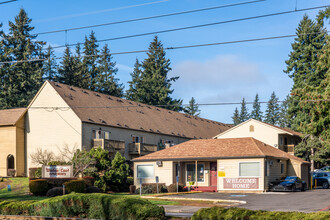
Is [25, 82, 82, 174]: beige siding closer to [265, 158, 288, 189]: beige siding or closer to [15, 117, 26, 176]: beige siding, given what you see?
[15, 117, 26, 176]: beige siding

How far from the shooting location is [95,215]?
18.4 meters

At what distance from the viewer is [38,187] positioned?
33594mm

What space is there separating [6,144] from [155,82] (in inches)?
1716

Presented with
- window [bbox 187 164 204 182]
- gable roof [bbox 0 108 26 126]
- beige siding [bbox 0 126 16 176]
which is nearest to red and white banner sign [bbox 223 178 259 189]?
window [bbox 187 164 204 182]

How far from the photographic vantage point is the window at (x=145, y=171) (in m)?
43.6

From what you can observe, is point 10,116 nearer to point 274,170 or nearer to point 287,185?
point 274,170

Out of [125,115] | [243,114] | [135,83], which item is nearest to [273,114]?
[243,114]

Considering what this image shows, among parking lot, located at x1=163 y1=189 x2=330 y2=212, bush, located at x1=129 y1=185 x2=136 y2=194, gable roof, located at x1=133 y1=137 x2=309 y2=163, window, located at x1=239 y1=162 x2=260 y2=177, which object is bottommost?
bush, located at x1=129 y1=185 x2=136 y2=194

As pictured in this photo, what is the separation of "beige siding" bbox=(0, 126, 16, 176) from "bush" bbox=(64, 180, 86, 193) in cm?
1823

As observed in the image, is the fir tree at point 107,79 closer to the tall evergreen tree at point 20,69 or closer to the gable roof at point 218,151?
the tall evergreen tree at point 20,69

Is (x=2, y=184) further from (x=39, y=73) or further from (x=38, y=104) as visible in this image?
(x=39, y=73)

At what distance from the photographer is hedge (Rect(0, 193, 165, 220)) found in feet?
56.7

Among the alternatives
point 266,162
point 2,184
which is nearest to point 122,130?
point 2,184

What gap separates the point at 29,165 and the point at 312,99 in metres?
31.3
